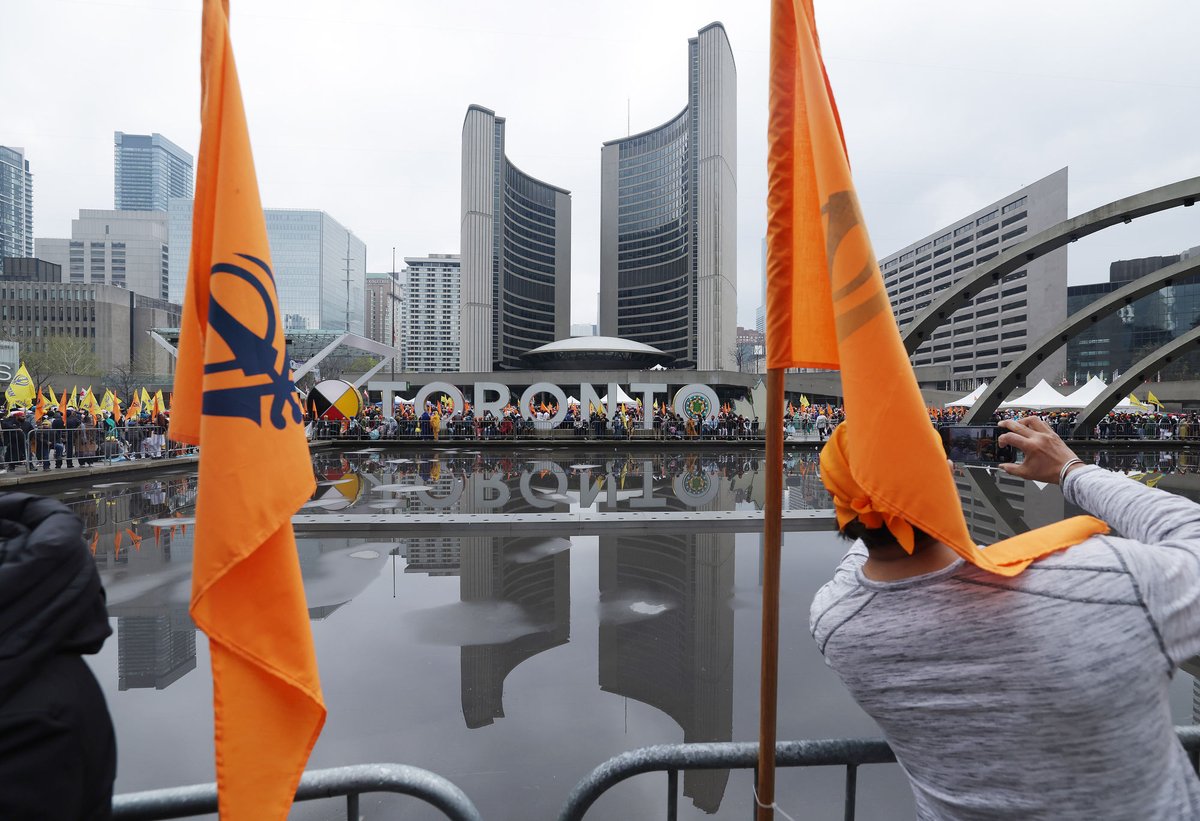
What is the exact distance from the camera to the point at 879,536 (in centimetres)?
148

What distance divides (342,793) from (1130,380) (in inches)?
1759

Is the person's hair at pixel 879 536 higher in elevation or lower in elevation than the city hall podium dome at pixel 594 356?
lower

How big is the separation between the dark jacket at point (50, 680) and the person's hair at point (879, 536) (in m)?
1.65

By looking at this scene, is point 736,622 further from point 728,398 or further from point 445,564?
point 728,398

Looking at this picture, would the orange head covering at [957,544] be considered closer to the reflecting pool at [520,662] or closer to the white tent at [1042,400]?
the reflecting pool at [520,662]

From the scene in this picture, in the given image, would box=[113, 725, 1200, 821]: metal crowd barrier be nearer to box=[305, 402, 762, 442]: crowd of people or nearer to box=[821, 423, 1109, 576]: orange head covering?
box=[821, 423, 1109, 576]: orange head covering

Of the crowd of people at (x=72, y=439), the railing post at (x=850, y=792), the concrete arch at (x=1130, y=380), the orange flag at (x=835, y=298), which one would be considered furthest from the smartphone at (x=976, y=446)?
the concrete arch at (x=1130, y=380)

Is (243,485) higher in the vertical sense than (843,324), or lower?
lower

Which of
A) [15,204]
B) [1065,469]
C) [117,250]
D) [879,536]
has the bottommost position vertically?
[879,536]

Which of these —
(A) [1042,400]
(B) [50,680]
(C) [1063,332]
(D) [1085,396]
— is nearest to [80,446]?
(B) [50,680]

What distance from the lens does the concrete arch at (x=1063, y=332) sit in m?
30.6

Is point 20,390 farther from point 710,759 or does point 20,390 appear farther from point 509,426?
point 710,759

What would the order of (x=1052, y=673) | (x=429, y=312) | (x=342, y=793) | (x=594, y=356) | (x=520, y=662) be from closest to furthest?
(x=1052, y=673) → (x=342, y=793) → (x=520, y=662) → (x=594, y=356) → (x=429, y=312)

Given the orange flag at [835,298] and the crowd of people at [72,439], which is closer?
the orange flag at [835,298]
